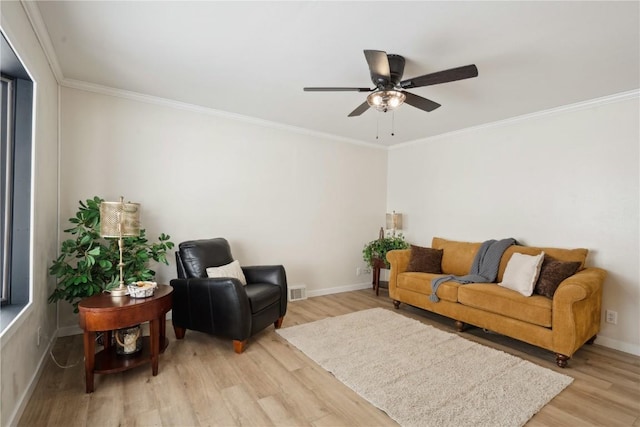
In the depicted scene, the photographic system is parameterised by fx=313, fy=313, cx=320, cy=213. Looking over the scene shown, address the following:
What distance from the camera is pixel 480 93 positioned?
313 centimetres

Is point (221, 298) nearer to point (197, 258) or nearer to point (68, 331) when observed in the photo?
point (197, 258)

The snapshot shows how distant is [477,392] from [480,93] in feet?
8.79

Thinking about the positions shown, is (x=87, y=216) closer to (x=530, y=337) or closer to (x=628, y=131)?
(x=530, y=337)

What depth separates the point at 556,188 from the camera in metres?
3.56

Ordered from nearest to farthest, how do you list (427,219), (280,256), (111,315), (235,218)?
(111,315) → (235,218) → (280,256) → (427,219)

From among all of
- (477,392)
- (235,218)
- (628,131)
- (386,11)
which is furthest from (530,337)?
(235,218)

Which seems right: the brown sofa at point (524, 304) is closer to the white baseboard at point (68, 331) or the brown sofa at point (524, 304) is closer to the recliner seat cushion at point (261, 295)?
the recliner seat cushion at point (261, 295)

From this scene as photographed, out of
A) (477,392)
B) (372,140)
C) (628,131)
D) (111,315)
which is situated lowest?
(477,392)

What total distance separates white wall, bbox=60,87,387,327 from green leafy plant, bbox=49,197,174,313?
0.44 m

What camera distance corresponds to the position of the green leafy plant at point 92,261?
254 cm

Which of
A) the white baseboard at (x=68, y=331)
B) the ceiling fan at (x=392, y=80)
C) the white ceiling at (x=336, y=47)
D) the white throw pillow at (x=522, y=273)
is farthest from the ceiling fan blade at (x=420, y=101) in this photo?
the white baseboard at (x=68, y=331)

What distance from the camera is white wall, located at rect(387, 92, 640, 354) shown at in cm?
306

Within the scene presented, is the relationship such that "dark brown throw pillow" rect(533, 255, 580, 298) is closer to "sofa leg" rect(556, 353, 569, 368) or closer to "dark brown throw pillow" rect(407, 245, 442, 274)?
"sofa leg" rect(556, 353, 569, 368)

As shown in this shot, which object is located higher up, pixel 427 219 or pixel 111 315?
pixel 427 219
